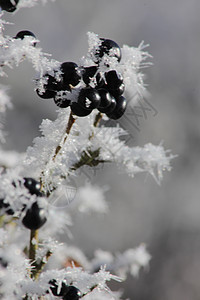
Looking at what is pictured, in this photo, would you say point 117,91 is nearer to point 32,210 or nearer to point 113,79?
point 113,79

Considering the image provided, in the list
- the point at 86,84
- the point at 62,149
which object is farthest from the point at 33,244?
the point at 86,84

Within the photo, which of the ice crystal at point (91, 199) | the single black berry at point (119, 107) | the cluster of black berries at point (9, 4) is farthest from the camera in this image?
the ice crystal at point (91, 199)

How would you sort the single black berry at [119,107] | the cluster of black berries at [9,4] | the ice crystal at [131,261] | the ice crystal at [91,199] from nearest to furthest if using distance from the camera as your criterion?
the cluster of black berries at [9,4] < the single black berry at [119,107] < the ice crystal at [91,199] < the ice crystal at [131,261]

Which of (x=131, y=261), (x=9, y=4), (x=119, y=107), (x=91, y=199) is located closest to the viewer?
(x=9, y=4)

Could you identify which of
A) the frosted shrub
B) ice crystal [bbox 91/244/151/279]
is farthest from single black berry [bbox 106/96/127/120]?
ice crystal [bbox 91/244/151/279]

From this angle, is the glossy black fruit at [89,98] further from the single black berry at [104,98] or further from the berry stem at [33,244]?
the berry stem at [33,244]

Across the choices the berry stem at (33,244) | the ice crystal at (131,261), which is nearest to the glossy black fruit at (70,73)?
the berry stem at (33,244)

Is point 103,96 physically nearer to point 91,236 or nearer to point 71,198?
point 71,198

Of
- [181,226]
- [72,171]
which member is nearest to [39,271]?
[72,171]
